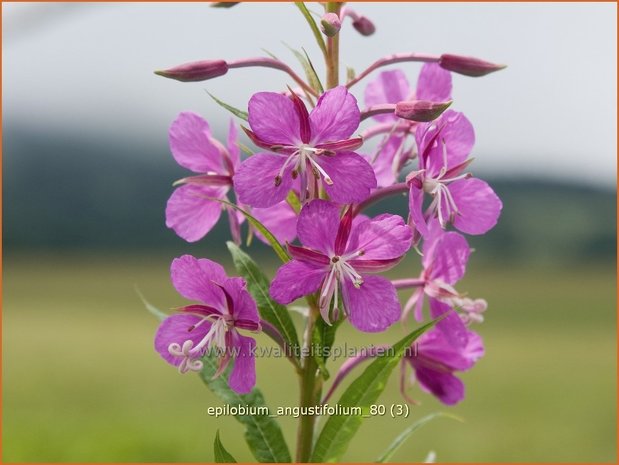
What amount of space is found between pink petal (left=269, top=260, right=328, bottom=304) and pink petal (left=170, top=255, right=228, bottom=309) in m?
0.20

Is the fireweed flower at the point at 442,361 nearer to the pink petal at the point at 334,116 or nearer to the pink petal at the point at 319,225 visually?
the pink petal at the point at 319,225

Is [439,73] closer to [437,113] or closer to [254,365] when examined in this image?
[437,113]

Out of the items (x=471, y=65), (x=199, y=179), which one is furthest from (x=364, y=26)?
(x=199, y=179)

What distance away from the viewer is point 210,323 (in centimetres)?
220

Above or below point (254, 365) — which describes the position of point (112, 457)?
below

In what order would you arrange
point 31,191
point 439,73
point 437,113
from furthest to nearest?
point 31,191
point 439,73
point 437,113

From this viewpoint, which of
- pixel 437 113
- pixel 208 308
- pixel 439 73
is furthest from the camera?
pixel 439 73

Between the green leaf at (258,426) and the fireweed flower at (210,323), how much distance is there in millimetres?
169

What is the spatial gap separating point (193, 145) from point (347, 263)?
731mm

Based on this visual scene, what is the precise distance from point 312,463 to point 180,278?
72 centimetres

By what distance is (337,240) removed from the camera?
2.03 metres

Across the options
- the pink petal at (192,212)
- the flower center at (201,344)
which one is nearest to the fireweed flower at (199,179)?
→ the pink petal at (192,212)

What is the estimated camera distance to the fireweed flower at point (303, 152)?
1.96 metres

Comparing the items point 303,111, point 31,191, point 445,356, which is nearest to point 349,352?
point 445,356
